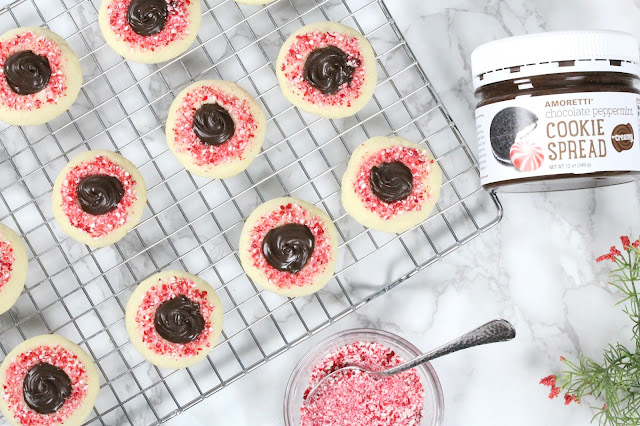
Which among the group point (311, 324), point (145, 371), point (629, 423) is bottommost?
point (629, 423)

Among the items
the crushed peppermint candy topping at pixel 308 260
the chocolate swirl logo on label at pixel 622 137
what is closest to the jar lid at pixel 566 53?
the chocolate swirl logo on label at pixel 622 137

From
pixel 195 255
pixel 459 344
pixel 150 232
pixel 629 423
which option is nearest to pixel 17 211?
pixel 150 232

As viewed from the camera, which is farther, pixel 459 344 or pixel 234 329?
pixel 234 329

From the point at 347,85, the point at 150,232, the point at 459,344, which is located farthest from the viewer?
the point at 150,232

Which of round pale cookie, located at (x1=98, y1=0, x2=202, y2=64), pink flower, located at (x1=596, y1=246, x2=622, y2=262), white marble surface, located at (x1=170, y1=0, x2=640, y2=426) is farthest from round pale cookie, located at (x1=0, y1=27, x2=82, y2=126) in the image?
pink flower, located at (x1=596, y1=246, x2=622, y2=262)

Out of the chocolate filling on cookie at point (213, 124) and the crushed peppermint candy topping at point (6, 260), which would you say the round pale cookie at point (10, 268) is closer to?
the crushed peppermint candy topping at point (6, 260)

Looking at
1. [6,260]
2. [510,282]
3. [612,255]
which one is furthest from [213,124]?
[612,255]

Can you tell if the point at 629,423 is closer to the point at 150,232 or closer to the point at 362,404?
the point at 362,404

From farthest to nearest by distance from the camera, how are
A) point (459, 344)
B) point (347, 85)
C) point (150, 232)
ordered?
point (150, 232), point (347, 85), point (459, 344)
